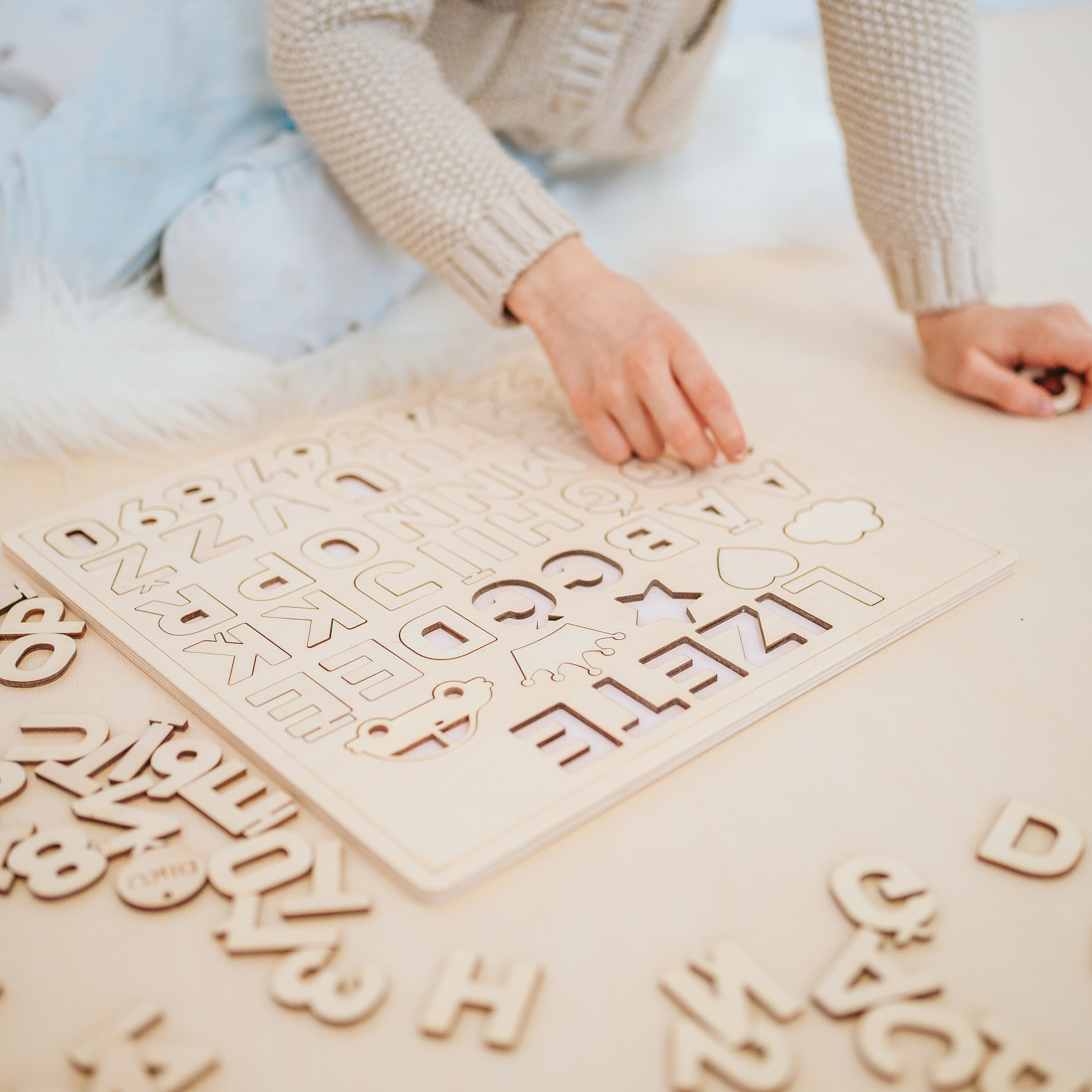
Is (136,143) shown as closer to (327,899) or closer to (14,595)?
(14,595)

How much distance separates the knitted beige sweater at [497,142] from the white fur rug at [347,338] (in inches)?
5.2

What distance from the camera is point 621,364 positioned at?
820mm

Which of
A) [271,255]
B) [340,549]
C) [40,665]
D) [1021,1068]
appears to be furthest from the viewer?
[271,255]

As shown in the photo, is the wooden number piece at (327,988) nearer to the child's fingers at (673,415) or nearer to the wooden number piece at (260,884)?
the wooden number piece at (260,884)

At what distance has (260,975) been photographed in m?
0.45

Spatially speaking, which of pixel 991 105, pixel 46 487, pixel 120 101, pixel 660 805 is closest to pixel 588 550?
pixel 660 805

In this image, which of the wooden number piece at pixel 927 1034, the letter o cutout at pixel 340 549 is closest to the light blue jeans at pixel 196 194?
the letter o cutout at pixel 340 549

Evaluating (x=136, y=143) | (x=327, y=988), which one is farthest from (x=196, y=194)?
(x=327, y=988)

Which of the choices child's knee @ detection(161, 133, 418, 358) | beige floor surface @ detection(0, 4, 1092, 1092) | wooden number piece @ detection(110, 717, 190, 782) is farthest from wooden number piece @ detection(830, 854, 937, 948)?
child's knee @ detection(161, 133, 418, 358)

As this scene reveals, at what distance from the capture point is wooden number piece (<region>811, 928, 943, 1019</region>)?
0.43 m

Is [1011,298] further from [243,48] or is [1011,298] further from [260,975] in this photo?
[260,975]

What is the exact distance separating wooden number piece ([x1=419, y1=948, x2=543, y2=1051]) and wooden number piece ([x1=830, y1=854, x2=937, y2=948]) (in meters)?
0.15

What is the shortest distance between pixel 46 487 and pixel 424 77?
1.56ft

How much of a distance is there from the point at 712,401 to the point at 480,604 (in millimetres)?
253
